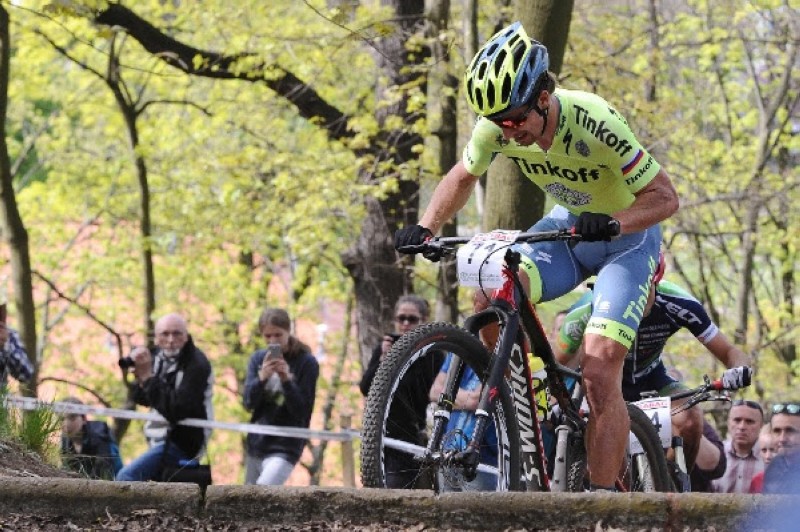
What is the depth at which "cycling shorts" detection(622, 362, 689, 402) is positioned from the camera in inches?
291

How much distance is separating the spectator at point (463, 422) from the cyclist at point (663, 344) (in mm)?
751

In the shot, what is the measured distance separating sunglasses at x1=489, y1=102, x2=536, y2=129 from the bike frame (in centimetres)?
51

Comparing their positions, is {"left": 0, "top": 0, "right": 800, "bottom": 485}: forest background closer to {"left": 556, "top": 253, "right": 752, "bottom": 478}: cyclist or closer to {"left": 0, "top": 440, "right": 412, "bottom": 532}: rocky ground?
{"left": 556, "top": 253, "right": 752, "bottom": 478}: cyclist

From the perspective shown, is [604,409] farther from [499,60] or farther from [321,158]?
[321,158]

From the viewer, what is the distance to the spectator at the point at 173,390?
9164 millimetres

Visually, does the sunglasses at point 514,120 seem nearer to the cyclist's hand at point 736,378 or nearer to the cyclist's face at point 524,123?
the cyclist's face at point 524,123

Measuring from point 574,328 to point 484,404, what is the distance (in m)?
1.46

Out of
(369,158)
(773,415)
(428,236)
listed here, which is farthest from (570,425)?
(369,158)

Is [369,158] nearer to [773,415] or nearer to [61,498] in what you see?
[773,415]

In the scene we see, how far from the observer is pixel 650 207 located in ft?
18.3

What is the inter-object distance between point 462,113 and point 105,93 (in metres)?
12.6

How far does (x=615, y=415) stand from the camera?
5.69 metres

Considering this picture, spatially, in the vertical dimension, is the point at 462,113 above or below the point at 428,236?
above

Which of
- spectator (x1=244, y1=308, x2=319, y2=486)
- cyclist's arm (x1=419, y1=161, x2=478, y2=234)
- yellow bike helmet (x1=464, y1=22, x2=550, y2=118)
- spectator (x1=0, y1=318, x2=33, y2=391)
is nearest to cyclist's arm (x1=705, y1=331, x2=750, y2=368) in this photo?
cyclist's arm (x1=419, y1=161, x2=478, y2=234)
